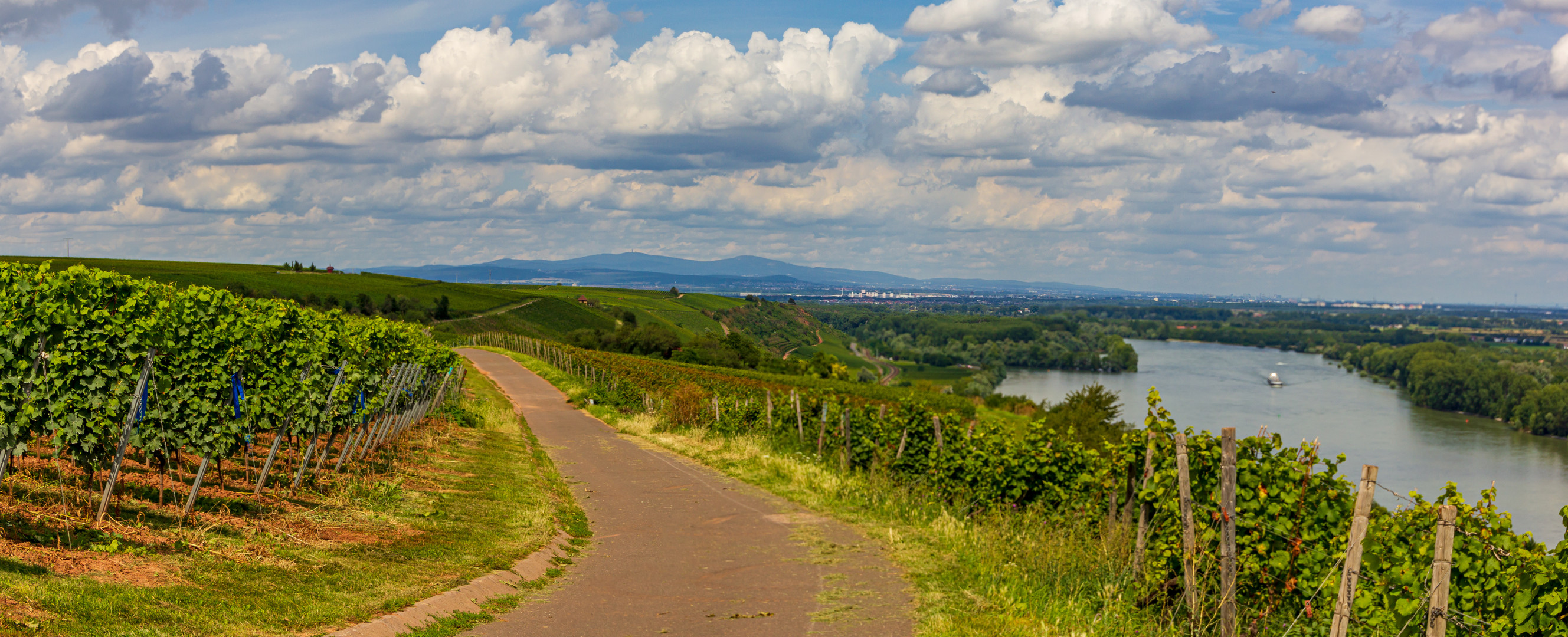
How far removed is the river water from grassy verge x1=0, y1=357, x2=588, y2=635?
4799 cm

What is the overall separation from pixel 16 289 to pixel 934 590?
29.6ft

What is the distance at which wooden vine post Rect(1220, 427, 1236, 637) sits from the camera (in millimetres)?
7562

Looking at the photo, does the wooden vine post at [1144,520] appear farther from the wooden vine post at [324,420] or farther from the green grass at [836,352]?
the green grass at [836,352]

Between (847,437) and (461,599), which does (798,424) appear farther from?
(461,599)

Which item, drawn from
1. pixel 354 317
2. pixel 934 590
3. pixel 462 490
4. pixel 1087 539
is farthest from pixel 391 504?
pixel 354 317

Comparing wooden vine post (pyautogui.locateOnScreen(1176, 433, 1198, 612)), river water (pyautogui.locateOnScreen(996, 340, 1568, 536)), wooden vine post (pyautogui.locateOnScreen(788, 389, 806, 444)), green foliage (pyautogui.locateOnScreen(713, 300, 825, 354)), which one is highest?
wooden vine post (pyautogui.locateOnScreen(1176, 433, 1198, 612))

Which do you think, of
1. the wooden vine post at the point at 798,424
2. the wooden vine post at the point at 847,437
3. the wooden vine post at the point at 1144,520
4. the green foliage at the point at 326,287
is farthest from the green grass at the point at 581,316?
the wooden vine post at the point at 1144,520

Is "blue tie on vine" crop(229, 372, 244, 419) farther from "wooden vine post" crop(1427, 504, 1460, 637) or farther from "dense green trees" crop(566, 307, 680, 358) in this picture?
"dense green trees" crop(566, 307, 680, 358)

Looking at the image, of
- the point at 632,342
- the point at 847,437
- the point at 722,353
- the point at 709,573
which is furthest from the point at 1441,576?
the point at 632,342

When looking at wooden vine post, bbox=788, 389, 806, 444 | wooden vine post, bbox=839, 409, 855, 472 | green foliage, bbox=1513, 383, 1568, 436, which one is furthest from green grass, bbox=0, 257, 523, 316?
green foliage, bbox=1513, 383, 1568, 436

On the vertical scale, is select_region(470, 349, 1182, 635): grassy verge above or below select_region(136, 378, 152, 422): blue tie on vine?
below

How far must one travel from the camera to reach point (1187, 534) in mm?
8156

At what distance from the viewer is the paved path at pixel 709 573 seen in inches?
339

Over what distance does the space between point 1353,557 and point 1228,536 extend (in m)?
1.41
